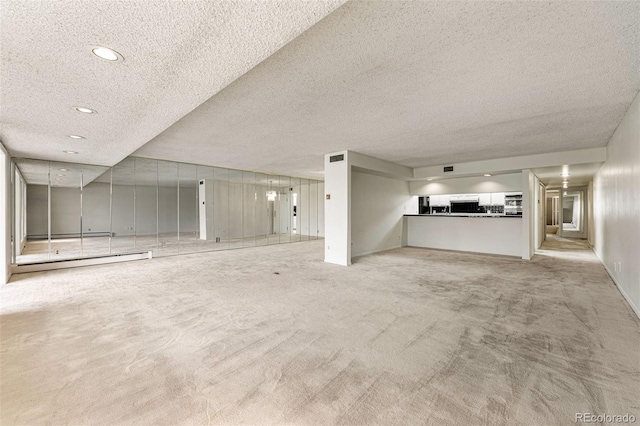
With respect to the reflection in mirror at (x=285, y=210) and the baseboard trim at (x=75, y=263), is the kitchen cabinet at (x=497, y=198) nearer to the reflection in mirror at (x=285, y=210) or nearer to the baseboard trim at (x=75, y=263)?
the reflection in mirror at (x=285, y=210)

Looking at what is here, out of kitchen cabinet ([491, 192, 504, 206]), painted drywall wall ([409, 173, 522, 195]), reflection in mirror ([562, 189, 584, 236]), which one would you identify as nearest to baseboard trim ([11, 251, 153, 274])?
painted drywall wall ([409, 173, 522, 195])

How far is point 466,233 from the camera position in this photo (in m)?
9.13

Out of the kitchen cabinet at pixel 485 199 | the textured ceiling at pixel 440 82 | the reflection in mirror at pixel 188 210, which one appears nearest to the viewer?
the textured ceiling at pixel 440 82

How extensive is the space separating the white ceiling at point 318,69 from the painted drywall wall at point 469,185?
123 inches

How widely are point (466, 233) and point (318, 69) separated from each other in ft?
27.5

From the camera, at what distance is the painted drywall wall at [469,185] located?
331 inches

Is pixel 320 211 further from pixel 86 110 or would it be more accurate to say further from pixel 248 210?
pixel 86 110

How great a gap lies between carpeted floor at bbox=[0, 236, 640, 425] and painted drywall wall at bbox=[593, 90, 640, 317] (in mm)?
395

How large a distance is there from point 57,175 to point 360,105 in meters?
10.4

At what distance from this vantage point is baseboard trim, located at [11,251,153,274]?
604 cm

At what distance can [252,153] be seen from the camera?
720cm

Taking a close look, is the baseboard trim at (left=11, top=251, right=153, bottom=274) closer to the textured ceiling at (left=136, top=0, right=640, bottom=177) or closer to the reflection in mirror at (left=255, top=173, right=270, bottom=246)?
the textured ceiling at (left=136, top=0, right=640, bottom=177)

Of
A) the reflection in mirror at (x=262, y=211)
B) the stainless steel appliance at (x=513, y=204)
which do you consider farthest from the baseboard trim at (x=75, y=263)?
the stainless steel appliance at (x=513, y=204)

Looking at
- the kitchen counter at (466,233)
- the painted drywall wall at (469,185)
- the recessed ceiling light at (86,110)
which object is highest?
the recessed ceiling light at (86,110)
